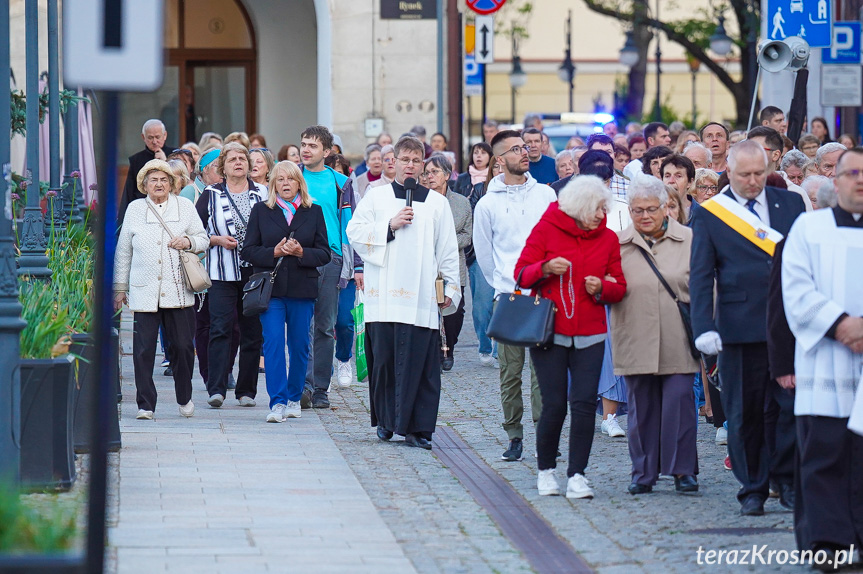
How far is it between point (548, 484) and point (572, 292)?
3.55 feet

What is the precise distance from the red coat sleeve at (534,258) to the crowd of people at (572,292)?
11mm

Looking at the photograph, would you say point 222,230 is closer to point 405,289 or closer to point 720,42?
point 405,289

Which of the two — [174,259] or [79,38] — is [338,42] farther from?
[79,38]

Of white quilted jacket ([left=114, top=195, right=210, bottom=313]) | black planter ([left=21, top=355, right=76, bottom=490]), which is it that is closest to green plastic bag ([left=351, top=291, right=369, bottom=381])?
white quilted jacket ([left=114, top=195, right=210, bottom=313])

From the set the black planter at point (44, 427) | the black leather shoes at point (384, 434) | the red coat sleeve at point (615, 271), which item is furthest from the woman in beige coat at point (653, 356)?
the black planter at point (44, 427)

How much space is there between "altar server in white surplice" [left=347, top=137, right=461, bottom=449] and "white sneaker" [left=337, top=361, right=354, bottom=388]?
9.72 feet

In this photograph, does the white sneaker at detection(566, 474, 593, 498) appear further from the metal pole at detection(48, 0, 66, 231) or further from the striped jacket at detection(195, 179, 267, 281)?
the metal pole at detection(48, 0, 66, 231)

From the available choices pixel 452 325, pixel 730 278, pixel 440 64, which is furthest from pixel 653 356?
pixel 440 64

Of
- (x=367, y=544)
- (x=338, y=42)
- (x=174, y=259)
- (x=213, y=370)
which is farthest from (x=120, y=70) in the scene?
(x=338, y=42)

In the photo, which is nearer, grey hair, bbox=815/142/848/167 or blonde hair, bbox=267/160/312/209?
blonde hair, bbox=267/160/312/209

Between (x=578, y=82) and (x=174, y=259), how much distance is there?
196ft

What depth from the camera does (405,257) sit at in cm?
988

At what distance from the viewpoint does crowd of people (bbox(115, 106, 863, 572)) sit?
670cm

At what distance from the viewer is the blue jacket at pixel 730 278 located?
7789 mm
